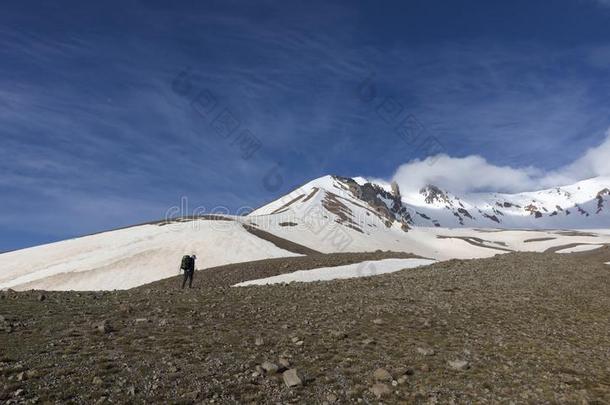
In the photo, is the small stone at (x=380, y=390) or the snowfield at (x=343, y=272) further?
the snowfield at (x=343, y=272)

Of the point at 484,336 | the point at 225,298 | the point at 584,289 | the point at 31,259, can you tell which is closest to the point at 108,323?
the point at 225,298

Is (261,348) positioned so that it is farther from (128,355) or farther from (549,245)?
(549,245)

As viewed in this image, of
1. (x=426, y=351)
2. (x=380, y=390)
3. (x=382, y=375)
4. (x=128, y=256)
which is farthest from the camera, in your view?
(x=128, y=256)

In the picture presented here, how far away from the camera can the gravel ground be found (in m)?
12.0

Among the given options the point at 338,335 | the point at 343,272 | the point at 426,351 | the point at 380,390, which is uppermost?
the point at 343,272

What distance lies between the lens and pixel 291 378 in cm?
1252

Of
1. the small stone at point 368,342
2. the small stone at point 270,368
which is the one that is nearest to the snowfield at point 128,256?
the small stone at point 368,342

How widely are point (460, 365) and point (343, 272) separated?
28440mm

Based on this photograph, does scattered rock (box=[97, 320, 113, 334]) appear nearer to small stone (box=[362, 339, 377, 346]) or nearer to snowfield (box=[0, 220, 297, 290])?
small stone (box=[362, 339, 377, 346])

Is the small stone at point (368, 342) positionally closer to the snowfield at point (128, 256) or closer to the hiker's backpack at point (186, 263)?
the hiker's backpack at point (186, 263)

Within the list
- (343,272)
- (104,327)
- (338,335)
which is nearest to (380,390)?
(338,335)

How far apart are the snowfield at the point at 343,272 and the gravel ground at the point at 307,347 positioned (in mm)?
11705

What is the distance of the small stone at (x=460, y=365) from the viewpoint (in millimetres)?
14297

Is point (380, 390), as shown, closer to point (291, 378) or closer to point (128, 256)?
point (291, 378)
